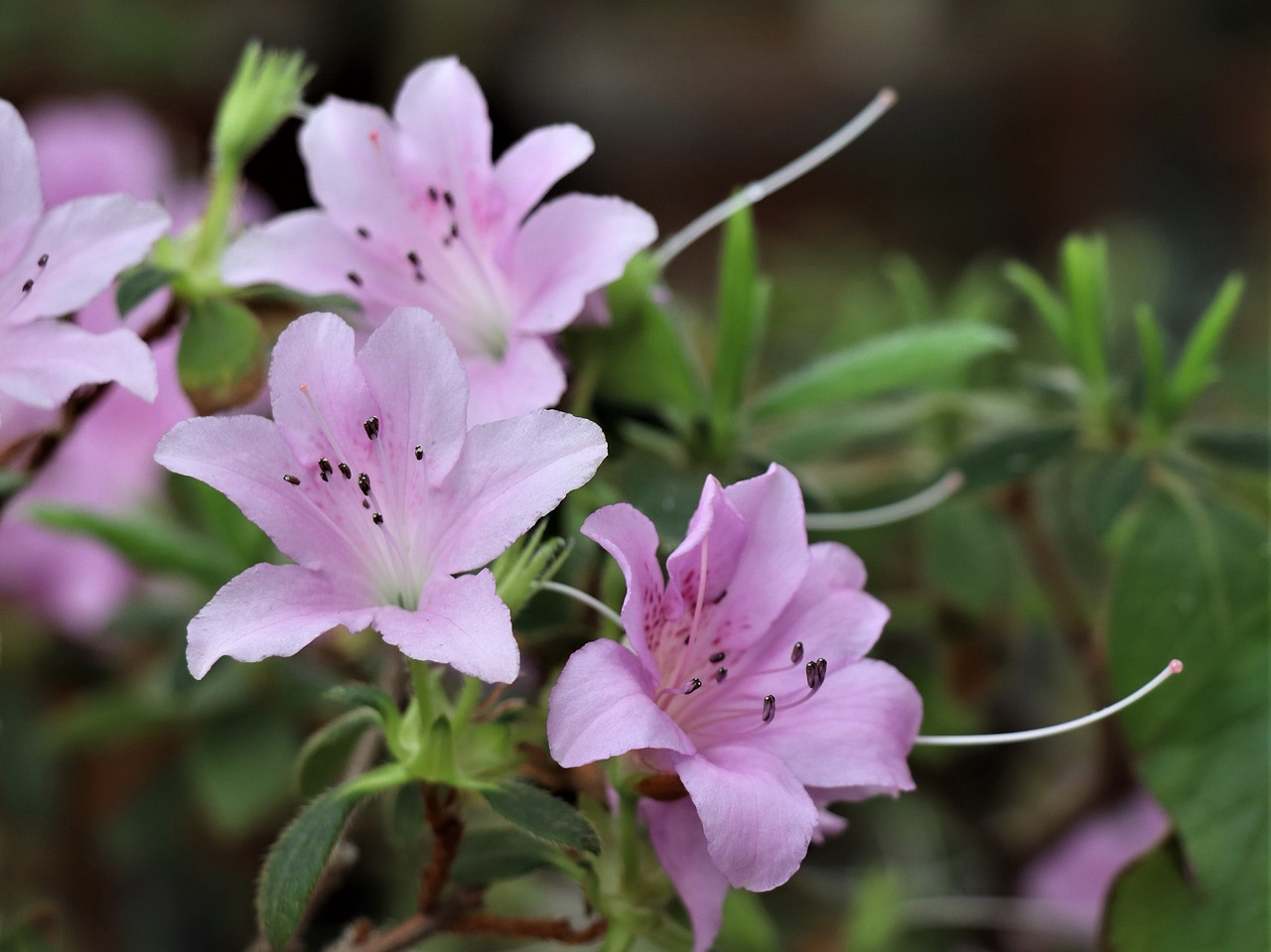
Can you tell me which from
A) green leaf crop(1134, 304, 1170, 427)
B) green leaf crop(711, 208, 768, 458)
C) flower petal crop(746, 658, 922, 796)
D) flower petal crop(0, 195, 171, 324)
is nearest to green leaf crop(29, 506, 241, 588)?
flower petal crop(0, 195, 171, 324)

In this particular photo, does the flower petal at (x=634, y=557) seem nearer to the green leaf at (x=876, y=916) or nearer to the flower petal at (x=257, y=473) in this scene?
the flower petal at (x=257, y=473)

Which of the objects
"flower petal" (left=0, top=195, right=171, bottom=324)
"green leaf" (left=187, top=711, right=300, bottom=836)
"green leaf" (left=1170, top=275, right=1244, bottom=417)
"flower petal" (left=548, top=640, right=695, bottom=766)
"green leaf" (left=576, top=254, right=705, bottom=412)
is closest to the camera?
"flower petal" (left=548, top=640, right=695, bottom=766)

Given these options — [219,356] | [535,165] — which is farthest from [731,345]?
[219,356]

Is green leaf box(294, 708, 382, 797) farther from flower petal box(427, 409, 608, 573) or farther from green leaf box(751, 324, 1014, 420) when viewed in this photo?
green leaf box(751, 324, 1014, 420)

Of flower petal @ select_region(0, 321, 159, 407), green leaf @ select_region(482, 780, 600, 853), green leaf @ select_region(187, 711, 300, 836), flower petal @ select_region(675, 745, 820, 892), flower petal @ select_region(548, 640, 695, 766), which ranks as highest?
flower petal @ select_region(0, 321, 159, 407)

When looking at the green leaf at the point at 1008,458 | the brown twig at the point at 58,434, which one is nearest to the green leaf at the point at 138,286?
the brown twig at the point at 58,434

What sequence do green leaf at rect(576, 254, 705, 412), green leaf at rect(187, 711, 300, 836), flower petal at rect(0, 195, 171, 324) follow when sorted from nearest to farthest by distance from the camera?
flower petal at rect(0, 195, 171, 324) < green leaf at rect(576, 254, 705, 412) < green leaf at rect(187, 711, 300, 836)

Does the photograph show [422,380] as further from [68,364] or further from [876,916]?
[876,916]
